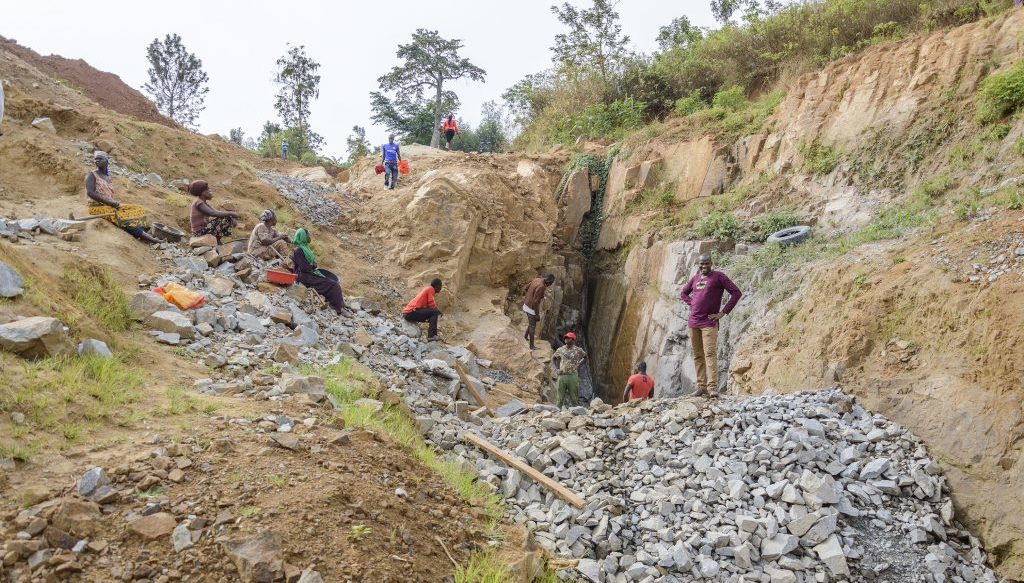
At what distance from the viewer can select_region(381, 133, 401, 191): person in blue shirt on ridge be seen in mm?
13070

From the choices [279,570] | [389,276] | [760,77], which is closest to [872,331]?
[279,570]

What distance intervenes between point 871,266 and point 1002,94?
11.6ft

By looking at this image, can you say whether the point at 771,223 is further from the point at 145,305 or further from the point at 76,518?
the point at 76,518

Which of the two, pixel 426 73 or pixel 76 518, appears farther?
pixel 426 73

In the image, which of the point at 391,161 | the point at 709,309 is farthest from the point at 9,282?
the point at 391,161

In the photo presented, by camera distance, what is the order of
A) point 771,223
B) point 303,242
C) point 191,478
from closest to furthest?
point 191,478 → point 303,242 → point 771,223

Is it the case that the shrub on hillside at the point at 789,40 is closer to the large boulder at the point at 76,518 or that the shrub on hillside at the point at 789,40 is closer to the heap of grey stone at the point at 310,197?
the heap of grey stone at the point at 310,197

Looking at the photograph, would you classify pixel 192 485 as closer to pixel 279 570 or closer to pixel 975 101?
pixel 279 570

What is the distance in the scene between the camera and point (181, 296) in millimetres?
6137

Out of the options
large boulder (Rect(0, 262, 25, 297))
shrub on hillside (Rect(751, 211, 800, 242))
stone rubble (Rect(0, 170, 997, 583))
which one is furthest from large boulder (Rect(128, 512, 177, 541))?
shrub on hillside (Rect(751, 211, 800, 242))

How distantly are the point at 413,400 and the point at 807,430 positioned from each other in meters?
4.07

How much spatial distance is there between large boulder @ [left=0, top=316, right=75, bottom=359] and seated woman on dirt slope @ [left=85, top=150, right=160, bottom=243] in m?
4.10

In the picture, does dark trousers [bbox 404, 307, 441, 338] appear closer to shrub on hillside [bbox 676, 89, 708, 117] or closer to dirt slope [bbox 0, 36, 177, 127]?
shrub on hillside [bbox 676, 89, 708, 117]

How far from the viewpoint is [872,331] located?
5.80m
